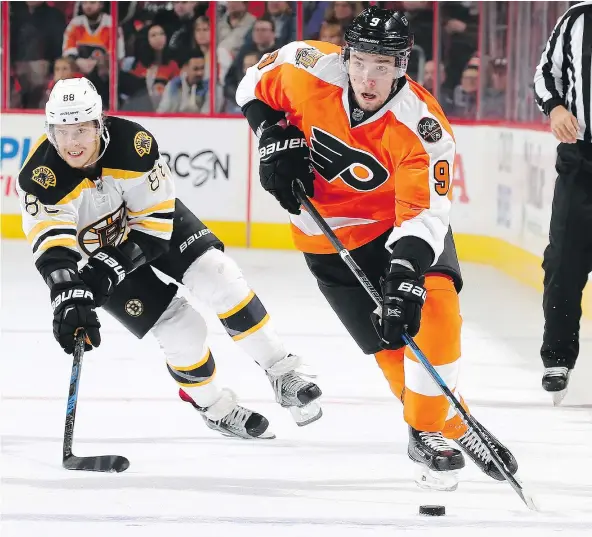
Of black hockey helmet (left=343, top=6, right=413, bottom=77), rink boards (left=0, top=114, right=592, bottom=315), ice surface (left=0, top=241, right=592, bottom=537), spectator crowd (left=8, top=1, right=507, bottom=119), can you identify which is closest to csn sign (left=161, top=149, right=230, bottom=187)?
rink boards (left=0, top=114, right=592, bottom=315)

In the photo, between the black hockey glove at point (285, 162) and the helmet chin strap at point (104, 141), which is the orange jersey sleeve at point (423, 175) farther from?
the helmet chin strap at point (104, 141)

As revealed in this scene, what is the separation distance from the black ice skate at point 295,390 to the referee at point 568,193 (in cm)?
93

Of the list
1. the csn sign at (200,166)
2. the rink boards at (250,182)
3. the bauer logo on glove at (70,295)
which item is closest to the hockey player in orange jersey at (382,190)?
the bauer logo on glove at (70,295)

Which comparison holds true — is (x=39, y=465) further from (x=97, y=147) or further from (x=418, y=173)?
(x=418, y=173)

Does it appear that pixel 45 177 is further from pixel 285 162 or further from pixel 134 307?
pixel 285 162

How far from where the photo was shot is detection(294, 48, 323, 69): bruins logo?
117 inches

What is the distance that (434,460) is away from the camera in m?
2.78

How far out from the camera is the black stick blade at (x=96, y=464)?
9.98ft

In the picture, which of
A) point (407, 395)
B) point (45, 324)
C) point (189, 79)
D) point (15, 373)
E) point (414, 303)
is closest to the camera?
point (414, 303)

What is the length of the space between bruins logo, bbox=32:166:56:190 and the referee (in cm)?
159

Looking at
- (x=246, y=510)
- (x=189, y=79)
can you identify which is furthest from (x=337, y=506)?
(x=189, y=79)

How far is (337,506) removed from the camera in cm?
279

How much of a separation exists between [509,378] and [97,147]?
5.76 feet

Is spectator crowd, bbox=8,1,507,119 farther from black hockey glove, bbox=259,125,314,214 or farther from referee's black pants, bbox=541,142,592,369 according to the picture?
black hockey glove, bbox=259,125,314,214
